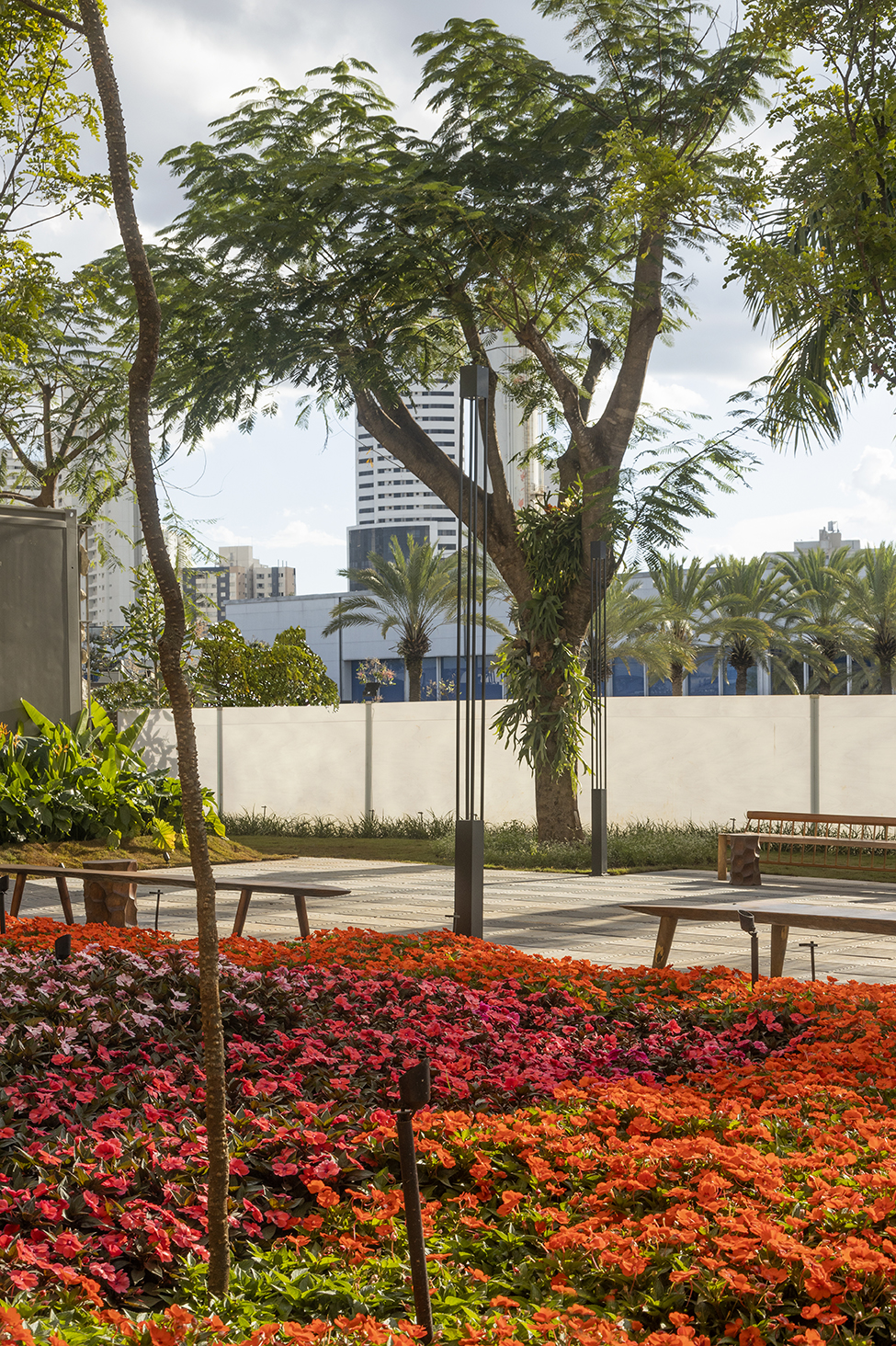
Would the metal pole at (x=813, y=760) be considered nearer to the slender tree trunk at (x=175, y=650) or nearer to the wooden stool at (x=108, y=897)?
the wooden stool at (x=108, y=897)

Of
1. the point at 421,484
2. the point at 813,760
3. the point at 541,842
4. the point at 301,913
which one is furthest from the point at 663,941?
the point at 421,484

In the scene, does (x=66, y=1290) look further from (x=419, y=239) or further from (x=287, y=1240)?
(x=419, y=239)

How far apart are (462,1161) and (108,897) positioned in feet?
15.6

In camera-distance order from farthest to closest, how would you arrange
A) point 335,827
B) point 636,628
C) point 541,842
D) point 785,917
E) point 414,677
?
point 414,677, point 636,628, point 335,827, point 541,842, point 785,917

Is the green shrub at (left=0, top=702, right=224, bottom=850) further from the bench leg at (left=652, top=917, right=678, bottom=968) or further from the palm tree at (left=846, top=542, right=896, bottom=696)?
the palm tree at (left=846, top=542, right=896, bottom=696)

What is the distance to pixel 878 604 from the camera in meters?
30.7

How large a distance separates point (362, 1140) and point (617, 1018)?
172 centimetres

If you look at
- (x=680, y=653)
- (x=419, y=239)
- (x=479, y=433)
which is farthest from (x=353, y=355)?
(x=680, y=653)

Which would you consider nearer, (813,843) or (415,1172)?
(415,1172)

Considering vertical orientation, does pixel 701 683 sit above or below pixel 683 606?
below

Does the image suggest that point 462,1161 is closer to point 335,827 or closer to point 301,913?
point 301,913

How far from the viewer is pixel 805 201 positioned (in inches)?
269

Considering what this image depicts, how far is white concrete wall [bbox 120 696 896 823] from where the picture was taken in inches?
538

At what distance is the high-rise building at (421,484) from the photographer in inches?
605
